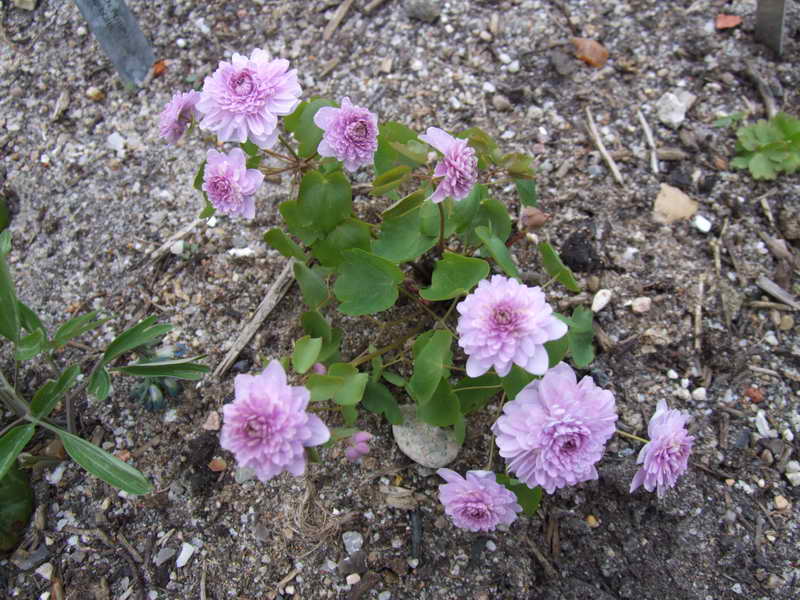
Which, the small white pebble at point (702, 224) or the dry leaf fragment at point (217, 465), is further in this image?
the small white pebble at point (702, 224)

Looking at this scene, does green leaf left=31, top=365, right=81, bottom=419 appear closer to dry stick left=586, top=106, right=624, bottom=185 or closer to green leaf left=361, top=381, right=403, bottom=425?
green leaf left=361, top=381, right=403, bottom=425

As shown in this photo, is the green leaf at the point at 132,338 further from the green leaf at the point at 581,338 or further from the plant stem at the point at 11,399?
the green leaf at the point at 581,338

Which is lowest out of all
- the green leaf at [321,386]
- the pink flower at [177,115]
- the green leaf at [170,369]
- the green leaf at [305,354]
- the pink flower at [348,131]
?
the green leaf at [170,369]

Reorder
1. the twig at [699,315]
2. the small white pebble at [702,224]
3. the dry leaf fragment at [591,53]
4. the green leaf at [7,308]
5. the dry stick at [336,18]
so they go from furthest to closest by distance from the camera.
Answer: the dry stick at [336,18], the dry leaf fragment at [591,53], the small white pebble at [702,224], the twig at [699,315], the green leaf at [7,308]

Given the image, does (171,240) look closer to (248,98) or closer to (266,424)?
(248,98)

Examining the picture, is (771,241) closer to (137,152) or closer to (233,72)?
(233,72)

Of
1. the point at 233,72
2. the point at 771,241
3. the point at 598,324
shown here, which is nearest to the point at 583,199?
the point at 598,324

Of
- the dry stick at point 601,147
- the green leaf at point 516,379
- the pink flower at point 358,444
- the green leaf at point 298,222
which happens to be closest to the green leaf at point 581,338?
Result: the green leaf at point 516,379

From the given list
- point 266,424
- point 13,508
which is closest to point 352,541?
point 266,424
